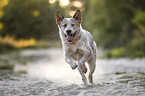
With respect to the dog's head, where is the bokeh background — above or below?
above

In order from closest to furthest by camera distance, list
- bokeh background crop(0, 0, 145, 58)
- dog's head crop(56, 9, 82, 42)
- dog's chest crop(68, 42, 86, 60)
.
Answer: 1. dog's head crop(56, 9, 82, 42)
2. dog's chest crop(68, 42, 86, 60)
3. bokeh background crop(0, 0, 145, 58)

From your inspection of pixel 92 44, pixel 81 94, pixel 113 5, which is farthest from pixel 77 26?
pixel 113 5

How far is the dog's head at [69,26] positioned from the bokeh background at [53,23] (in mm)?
15686

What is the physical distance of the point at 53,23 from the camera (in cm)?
2342

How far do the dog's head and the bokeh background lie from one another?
51.5 feet

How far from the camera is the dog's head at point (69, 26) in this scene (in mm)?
6375

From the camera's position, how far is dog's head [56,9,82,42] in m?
6.38

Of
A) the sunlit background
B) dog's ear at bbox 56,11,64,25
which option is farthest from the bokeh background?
dog's ear at bbox 56,11,64,25

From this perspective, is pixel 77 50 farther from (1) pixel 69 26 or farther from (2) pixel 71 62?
(1) pixel 69 26

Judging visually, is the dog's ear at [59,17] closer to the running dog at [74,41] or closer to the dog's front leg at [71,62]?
the running dog at [74,41]

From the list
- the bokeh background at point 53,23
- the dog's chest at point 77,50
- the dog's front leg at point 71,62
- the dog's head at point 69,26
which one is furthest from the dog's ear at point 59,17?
the bokeh background at point 53,23

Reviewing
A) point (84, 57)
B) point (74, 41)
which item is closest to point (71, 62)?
point (84, 57)

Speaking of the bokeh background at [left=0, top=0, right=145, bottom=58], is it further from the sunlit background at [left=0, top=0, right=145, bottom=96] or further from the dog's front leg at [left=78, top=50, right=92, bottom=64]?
the dog's front leg at [left=78, top=50, right=92, bottom=64]

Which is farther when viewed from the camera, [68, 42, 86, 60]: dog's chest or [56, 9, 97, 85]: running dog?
[68, 42, 86, 60]: dog's chest
